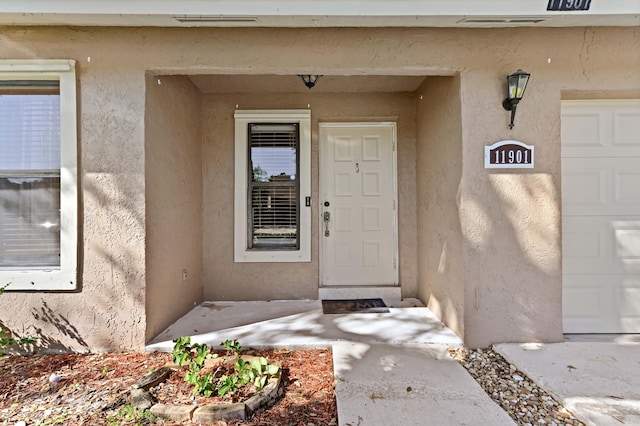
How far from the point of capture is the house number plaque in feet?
8.95

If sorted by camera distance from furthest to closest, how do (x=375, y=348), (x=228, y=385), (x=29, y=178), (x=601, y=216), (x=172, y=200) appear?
(x=172, y=200) < (x=601, y=216) < (x=29, y=178) < (x=375, y=348) < (x=228, y=385)

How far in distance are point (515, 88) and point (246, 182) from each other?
113 inches

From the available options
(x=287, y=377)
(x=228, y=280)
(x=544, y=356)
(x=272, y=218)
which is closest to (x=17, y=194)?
(x=228, y=280)

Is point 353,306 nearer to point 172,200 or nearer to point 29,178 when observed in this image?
point 172,200

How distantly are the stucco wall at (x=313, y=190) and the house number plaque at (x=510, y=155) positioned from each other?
1298 millimetres

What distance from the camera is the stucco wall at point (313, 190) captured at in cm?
397

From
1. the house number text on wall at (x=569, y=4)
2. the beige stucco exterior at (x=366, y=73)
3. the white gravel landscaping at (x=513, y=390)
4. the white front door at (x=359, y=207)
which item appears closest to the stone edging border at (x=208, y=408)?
the beige stucco exterior at (x=366, y=73)

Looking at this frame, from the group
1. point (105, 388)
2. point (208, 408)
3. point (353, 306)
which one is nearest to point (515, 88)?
point (353, 306)

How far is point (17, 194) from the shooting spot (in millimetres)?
2803

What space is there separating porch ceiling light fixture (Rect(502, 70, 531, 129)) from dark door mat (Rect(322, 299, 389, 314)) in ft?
7.29

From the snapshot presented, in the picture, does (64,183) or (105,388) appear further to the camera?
(64,183)

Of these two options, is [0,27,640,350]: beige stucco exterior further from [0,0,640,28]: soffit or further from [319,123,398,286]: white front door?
[319,123,398,286]: white front door

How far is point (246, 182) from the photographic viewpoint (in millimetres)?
4012

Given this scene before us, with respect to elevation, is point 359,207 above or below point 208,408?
above
